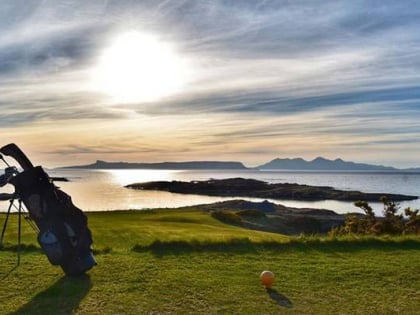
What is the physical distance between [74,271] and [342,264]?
19.6ft

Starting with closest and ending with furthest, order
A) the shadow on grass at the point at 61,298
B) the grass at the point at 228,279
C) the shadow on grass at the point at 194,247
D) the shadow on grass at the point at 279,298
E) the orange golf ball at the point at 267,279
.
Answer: the shadow on grass at the point at 61,298 → the grass at the point at 228,279 → the shadow on grass at the point at 279,298 → the orange golf ball at the point at 267,279 → the shadow on grass at the point at 194,247

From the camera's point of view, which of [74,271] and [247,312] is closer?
[247,312]

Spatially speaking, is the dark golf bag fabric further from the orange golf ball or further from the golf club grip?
the orange golf ball

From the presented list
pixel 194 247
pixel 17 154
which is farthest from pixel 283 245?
pixel 17 154

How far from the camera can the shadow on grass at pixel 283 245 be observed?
39.4ft

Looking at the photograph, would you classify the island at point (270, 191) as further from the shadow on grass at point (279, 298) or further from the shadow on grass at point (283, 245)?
the shadow on grass at point (279, 298)

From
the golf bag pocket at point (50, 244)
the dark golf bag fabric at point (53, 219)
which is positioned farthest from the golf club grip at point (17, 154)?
the golf bag pocket at point (50, 244)

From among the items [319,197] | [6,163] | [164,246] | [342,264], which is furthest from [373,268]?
[319,197]

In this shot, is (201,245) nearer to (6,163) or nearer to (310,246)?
(310,246)

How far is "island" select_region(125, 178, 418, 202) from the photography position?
12044cm

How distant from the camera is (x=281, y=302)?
799 centimetres

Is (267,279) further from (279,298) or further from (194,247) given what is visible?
(194,247)

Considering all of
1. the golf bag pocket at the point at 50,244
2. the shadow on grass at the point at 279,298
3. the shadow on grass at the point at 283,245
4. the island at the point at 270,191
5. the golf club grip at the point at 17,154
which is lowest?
the island at the point at 270,191

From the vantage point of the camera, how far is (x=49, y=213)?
898 centimetres
